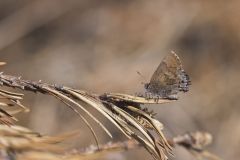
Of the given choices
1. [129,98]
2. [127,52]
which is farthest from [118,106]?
[127,52]

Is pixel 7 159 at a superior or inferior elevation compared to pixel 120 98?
inferior

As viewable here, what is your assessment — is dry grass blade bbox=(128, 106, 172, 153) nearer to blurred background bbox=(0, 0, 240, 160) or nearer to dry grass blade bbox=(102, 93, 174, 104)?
dry grass blade bbox=(102, 93, 174, 104)

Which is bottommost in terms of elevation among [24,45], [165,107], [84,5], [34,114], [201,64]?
[34,114]

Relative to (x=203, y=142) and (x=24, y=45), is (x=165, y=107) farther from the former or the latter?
(x=203, y=142)

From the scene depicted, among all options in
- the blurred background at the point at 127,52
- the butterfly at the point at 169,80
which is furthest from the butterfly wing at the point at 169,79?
the blurred background at the point at 127,52

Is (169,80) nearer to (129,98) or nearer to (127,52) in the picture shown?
(129,98)

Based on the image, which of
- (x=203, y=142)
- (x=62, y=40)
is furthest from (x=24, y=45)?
(x=203, y=142)
